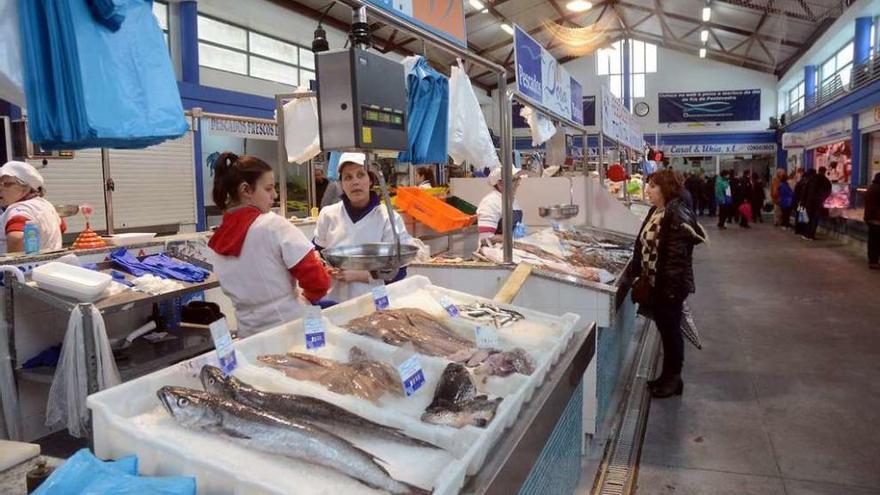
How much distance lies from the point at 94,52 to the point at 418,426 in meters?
1.28

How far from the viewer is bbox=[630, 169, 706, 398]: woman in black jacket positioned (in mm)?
4676

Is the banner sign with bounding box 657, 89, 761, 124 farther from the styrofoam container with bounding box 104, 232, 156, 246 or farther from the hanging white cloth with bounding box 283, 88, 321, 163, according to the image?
the styrofoam container with bounding box 104, 232, 156, 246

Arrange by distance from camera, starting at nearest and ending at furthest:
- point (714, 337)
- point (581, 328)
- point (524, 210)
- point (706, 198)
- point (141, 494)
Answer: point (141, 494), point (581, 328), point (714, 337), point (524, 210), point (706, 198)

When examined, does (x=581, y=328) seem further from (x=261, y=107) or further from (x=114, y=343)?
(x=261, y=107)

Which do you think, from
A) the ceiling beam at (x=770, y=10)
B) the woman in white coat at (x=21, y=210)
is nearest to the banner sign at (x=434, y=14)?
the woman in white coat at (x=21, y=210)

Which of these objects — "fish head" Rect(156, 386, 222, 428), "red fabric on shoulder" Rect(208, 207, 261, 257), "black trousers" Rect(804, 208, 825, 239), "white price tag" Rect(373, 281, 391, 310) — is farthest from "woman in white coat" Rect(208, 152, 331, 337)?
"black trousers" Rect(804, 208, 825, 239)

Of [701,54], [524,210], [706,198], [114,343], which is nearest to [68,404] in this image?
[114,343]

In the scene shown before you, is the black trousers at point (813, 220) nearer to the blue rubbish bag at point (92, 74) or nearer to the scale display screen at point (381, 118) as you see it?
the scale display screen at point (381, 118)

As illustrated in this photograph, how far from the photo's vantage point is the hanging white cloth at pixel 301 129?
5246 millimetres

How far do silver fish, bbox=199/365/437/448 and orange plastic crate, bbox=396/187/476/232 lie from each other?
477cm

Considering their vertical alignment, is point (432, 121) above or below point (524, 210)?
above

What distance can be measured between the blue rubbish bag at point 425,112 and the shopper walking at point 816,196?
1381 centimetres

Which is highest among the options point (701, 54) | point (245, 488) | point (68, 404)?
point (701, 54)

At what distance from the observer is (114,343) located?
4.25m
